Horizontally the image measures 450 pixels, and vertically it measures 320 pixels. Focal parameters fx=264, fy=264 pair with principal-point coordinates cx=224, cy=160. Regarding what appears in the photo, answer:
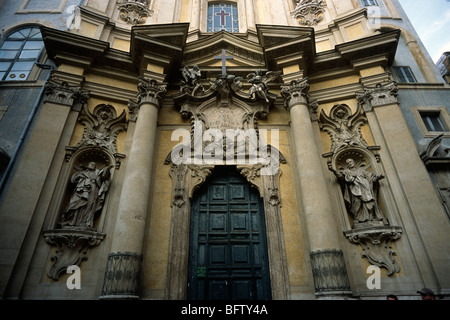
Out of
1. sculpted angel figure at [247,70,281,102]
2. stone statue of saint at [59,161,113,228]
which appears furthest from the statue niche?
sculpted angel figure at [247,70,281,102]

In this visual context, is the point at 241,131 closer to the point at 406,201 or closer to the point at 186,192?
the point at 186,192

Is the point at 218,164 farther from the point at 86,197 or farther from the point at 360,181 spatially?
the point at 360,181

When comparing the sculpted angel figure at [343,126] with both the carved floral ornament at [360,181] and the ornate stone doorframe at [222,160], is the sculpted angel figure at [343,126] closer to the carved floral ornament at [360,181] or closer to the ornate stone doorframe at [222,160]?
Result: the carved floral ornament at [360,181]

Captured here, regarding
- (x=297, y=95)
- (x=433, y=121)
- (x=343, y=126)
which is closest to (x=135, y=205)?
(x=297, y=95)

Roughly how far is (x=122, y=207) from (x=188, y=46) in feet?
19.5

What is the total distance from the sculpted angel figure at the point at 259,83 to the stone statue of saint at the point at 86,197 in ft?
15.4

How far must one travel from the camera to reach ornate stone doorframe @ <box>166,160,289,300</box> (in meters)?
5.95

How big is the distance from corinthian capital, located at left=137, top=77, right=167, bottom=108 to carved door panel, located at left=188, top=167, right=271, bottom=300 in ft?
8.81

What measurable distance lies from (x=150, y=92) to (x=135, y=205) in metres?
3.36

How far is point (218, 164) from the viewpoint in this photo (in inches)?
292

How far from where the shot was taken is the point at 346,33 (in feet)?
31.2

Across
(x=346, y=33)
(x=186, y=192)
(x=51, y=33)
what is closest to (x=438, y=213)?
(x=186, y=192)

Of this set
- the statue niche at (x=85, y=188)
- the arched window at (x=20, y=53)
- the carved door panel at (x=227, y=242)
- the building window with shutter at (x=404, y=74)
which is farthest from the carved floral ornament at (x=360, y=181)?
the arched window at (x=20, y=53)

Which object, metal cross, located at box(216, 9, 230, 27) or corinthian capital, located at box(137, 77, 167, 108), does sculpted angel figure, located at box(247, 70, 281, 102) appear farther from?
metal cross, located at box(216, 9, 230, 27)
